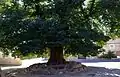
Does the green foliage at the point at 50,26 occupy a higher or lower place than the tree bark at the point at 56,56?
higher

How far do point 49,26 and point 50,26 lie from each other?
0.17 ft

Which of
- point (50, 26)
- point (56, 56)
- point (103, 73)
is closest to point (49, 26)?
point (50, 26)

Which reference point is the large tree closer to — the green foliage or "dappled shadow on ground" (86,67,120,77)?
the green foliage

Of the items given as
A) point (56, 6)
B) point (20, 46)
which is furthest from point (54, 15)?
point (20, 46)

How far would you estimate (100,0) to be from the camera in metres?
15.2

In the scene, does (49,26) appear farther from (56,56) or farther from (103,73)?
(103,73)

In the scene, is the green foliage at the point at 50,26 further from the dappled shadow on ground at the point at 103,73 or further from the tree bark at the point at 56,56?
the dappled shadow on ground at the point at 103,73

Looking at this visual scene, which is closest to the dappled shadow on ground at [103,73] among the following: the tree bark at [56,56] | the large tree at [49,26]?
the large tree at [49,26]

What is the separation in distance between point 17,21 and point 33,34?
1.10 metres

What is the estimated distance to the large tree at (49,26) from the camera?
14.0m

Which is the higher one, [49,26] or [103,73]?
[49,26]

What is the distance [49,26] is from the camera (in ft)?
45.3

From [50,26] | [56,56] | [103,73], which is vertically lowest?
[103,73]

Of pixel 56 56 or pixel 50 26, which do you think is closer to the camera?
pixel 50 26
